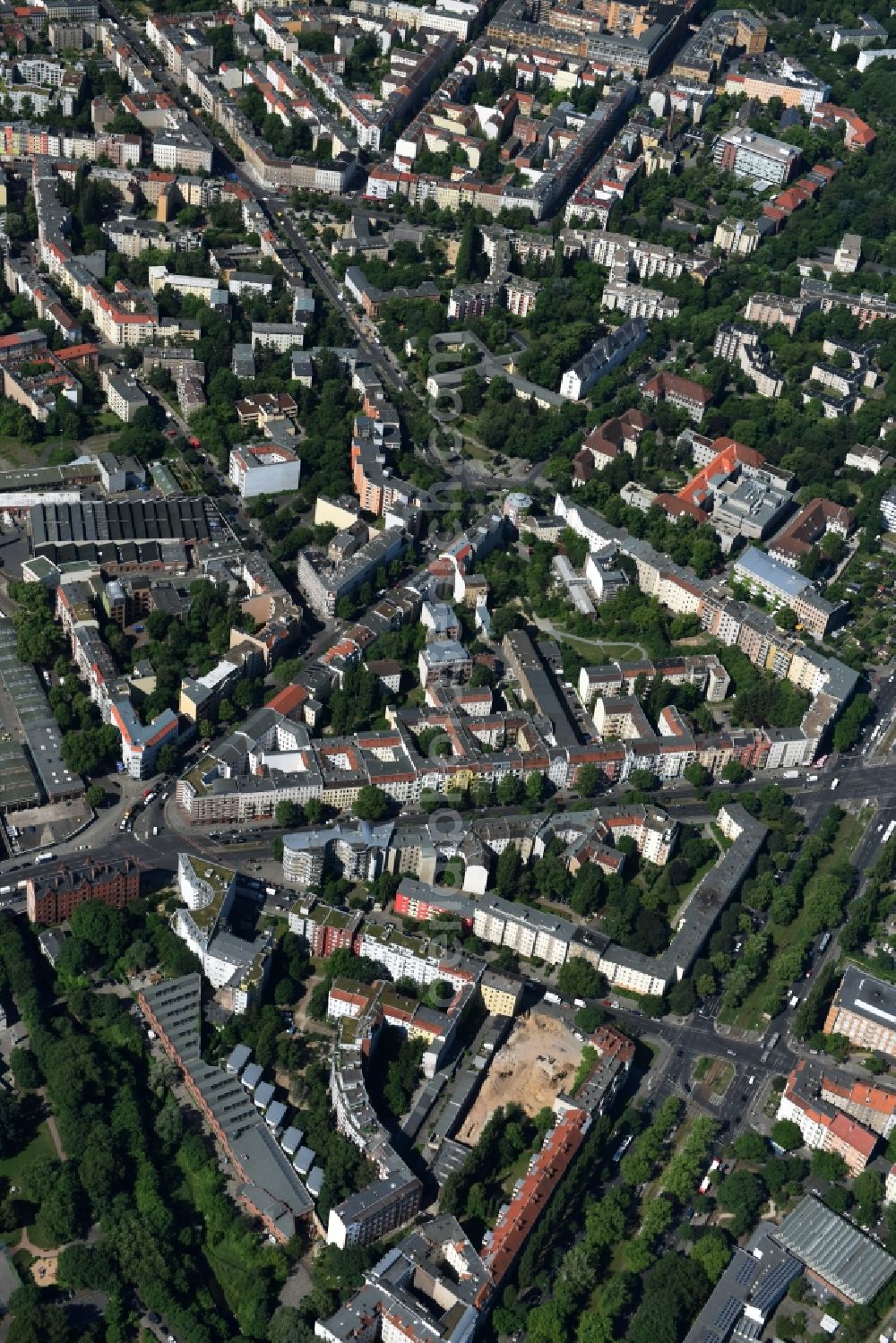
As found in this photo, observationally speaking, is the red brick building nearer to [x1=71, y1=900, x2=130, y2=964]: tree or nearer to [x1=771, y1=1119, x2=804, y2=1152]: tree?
[x1=71, y1=900, x2=130, y2=964]: tree

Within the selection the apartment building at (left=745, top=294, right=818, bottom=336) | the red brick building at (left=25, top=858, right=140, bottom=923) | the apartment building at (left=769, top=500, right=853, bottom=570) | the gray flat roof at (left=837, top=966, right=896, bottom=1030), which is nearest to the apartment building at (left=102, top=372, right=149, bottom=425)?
the red brick building at (left=25, top=858, right=140, bottom=923)

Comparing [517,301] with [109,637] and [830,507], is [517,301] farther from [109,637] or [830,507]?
[109,637]

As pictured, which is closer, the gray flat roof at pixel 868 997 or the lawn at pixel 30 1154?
the lawn at pixel 30 1154

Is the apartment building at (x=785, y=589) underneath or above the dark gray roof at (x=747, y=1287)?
above

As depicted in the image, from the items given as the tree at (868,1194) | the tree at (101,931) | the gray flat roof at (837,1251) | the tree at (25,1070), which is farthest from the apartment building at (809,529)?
the tree at (25,1070)

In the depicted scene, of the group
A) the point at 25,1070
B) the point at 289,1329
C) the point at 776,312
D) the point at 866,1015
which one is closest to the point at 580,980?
the point at 866,1015

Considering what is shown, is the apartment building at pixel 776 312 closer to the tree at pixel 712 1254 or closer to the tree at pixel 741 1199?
the tree at pixel 741 1199
